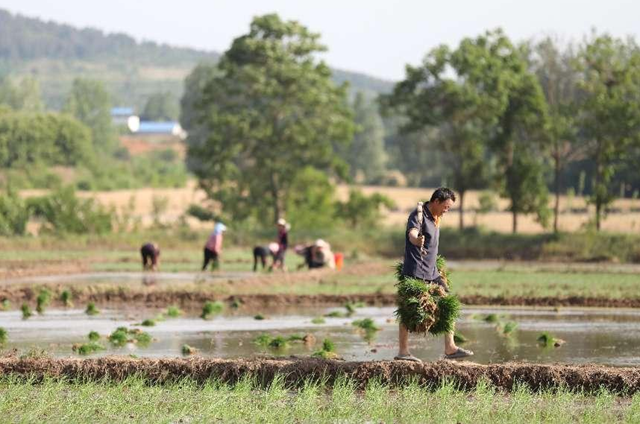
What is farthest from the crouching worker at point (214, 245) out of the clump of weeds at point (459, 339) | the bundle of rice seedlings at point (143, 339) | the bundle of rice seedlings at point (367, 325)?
the clump of weeds at point (459, 339)

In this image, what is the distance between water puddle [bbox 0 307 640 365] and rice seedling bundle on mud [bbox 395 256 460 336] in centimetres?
231

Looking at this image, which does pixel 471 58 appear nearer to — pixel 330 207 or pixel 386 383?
pixel 330 207

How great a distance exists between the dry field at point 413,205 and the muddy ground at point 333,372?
3015 cm

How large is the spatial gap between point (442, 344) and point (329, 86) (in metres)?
32.3

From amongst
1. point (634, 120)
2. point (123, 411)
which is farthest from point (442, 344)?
point (634, 120)

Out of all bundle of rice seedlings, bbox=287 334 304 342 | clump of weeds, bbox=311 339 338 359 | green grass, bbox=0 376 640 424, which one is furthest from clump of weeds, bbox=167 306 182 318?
green grass, bbox=0 376 640 424

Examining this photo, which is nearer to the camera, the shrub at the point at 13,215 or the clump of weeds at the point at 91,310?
the clump of weeds at the point at 91,310

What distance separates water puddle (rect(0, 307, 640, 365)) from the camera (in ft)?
57.1

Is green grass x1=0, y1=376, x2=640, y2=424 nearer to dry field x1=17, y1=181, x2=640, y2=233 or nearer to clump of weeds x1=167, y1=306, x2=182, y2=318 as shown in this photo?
clump of weeds x1=167, y1=306, x2=182, y2=318

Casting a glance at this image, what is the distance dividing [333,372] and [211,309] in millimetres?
9035

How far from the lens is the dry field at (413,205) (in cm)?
5209

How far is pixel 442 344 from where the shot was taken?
18562 millimetres

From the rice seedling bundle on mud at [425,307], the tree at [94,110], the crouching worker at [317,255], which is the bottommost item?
the crouching worker at [317,255]

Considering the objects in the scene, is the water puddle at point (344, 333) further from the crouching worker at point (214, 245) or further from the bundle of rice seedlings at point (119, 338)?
the crouching worker at point (214, 245)
